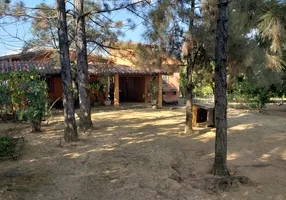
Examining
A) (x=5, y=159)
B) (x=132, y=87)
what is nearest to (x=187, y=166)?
(x=5, y=159)

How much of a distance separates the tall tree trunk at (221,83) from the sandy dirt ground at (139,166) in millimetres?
446

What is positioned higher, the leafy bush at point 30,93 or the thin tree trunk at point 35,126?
the leafy bush at point 30,93

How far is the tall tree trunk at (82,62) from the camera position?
8.88 m

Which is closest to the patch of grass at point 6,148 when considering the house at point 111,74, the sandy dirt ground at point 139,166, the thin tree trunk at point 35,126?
the sandy dirt ground at point 139,166

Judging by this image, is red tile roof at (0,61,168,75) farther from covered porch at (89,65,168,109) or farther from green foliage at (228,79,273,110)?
green foliage at (228,79,273,110)

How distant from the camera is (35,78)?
8.56m

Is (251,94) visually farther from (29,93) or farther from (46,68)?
(29,93)

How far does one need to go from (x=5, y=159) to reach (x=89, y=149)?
72.0 inches

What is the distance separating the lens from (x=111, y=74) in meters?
15.8

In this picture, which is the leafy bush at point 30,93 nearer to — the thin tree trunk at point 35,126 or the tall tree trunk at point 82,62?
the thin tree trunk at point 35,126

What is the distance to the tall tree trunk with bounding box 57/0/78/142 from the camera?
7086 mm

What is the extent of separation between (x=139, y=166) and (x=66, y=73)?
3376 mm

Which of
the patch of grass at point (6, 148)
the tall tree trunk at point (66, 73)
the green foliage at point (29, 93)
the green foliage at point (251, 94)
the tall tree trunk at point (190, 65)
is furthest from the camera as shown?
the green foliage at point (251, 94)

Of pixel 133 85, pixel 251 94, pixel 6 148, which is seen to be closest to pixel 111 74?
pixel 133 85
